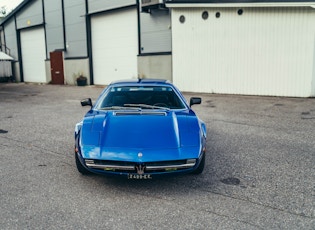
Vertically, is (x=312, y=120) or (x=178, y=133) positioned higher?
(x=178, y=133)

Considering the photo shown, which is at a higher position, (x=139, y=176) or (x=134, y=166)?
(x=134, y=166)

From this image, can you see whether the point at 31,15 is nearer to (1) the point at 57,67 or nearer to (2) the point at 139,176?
(1) the point at 57,67

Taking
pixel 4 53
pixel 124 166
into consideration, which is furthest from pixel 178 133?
pixel 4 53

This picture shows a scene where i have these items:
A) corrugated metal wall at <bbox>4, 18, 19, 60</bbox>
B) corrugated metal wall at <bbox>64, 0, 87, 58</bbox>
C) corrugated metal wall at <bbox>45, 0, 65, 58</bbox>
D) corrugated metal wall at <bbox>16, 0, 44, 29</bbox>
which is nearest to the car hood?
corrugated metal wall at <bbox>64, 0, 87, 58</bbox>

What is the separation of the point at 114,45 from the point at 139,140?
17379 millimetres

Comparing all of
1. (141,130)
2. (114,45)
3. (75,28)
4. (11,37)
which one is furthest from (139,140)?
(11,37)

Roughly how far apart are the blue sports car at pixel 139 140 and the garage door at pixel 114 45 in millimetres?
14499

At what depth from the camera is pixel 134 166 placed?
3918 mm

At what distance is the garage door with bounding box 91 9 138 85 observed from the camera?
63.6 ft

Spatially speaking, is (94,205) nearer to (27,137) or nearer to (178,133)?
(178,133)

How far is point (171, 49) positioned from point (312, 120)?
9.08 m

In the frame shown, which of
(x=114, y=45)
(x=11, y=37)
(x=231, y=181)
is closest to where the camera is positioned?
(x=231, y=181)

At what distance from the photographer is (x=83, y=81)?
22547 millimetres

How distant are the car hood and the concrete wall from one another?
12253 mm
